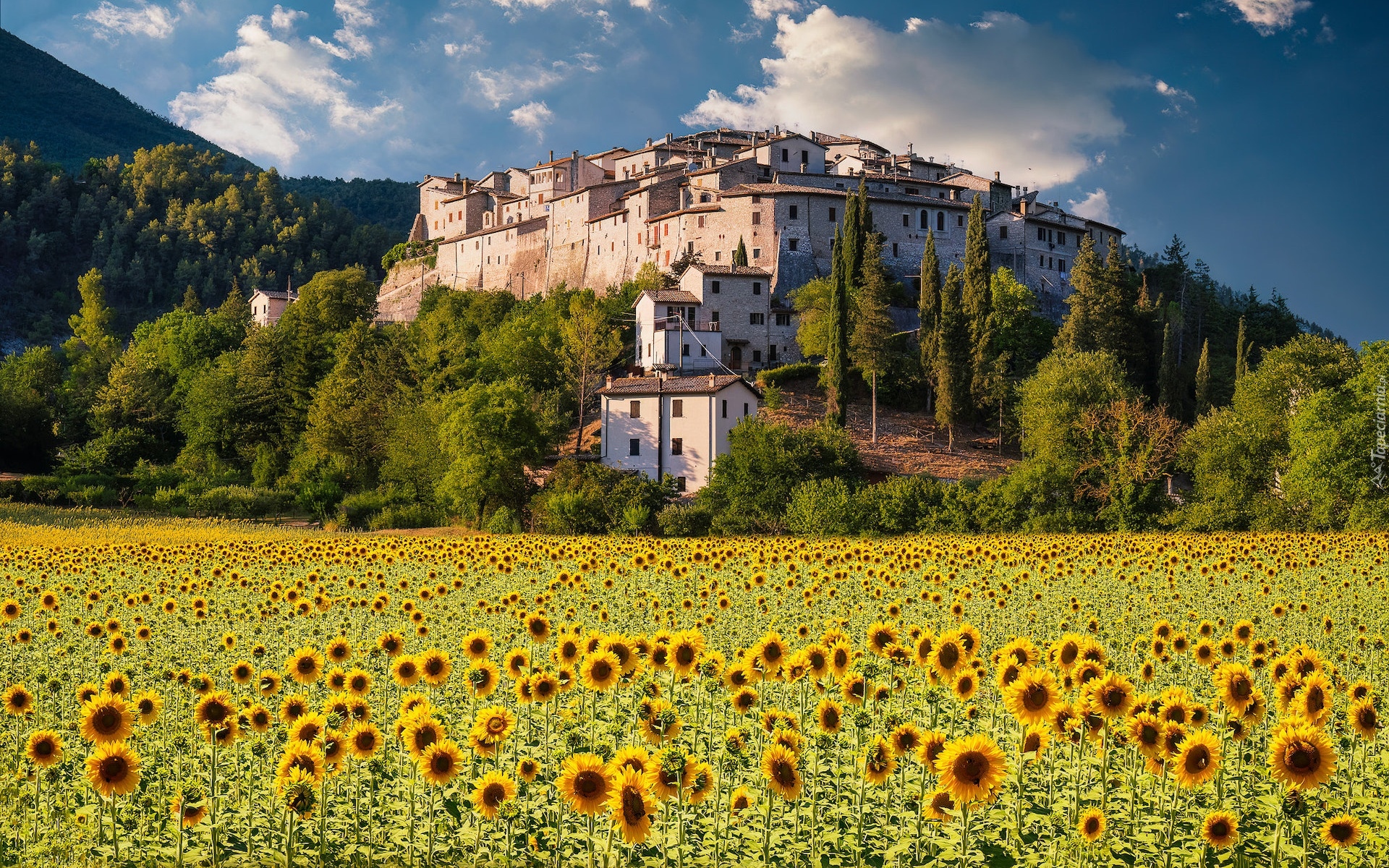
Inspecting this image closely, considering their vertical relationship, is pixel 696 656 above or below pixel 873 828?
above

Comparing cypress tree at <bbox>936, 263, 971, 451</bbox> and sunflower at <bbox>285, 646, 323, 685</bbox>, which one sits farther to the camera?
cypress tree at <bbox>936, 263, 971, 451</bbox>

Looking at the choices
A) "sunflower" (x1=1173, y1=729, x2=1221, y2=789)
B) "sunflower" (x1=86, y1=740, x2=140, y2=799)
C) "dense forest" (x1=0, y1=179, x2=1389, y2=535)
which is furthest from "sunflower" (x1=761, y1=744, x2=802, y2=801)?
"dense forest" (x1=0, y1=179, x2=1389, y2=535)

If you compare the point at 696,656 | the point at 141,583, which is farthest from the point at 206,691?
the point at 141,583

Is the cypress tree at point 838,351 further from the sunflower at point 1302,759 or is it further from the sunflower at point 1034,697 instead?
the sunflower at point 1302,759

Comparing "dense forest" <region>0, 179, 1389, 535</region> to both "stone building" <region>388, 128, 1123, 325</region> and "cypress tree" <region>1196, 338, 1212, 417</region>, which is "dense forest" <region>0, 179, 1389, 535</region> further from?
"stone building" <region>388, 128, 1123, 325</region>

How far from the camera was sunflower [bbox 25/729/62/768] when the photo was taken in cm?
688

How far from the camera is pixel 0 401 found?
250 ft

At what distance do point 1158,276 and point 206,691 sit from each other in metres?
114

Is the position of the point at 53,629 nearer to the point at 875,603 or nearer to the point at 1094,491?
the point at 875,603

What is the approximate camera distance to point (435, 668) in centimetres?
855

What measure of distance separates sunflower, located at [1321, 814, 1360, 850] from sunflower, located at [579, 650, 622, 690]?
427 cm

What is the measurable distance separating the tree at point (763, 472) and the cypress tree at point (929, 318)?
81.7 feet

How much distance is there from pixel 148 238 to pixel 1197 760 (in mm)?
178683

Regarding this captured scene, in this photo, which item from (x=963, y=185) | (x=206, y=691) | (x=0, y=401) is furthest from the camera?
(x=963, y=185)
